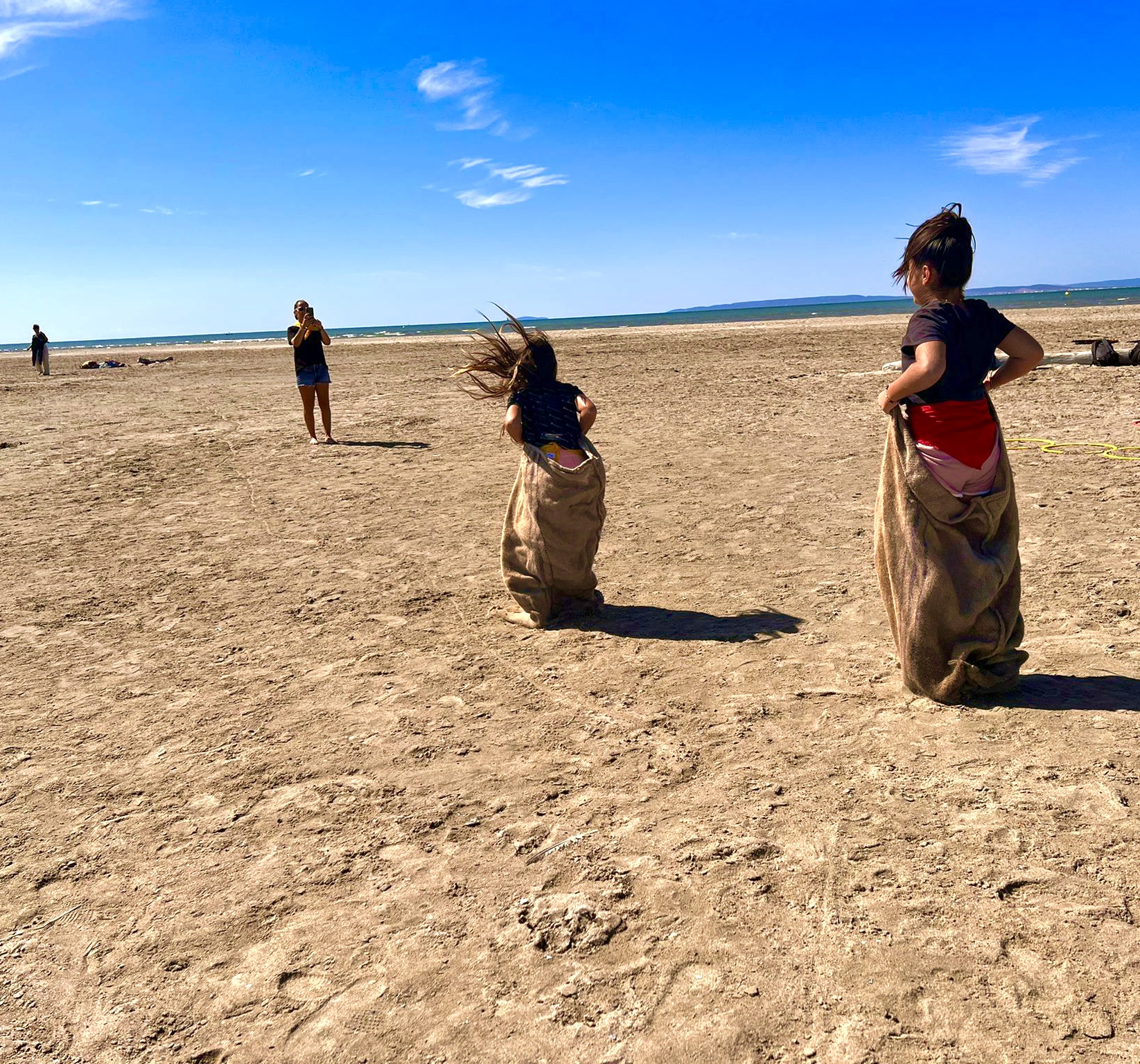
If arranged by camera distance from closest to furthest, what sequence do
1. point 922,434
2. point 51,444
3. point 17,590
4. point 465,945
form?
1. point 465,945
2. point 922,434
3. point 17,590
4. point 51,444

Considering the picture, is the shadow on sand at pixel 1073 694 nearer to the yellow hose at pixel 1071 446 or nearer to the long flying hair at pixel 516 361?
the long flying hair at pixel 516 361

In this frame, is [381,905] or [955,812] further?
[955,812]

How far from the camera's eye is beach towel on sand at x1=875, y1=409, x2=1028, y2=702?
12.2 feet

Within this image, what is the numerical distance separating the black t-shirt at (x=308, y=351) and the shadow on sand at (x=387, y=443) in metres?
1.12

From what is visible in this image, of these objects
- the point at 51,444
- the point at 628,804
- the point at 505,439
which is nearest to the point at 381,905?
the point at 628,804

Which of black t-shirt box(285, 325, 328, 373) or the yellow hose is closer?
the yellow hose

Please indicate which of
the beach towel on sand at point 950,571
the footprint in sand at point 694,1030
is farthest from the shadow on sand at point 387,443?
the footprint in sand at point 694,1030

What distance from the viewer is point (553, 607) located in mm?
5375

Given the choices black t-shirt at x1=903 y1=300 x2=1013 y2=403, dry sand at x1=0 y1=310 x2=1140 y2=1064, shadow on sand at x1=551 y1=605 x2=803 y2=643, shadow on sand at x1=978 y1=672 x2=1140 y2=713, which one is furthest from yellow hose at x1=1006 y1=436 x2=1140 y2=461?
black t-shirt at x1=903 y1=300 x2=1013 y2=403

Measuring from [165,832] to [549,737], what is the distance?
1535mm

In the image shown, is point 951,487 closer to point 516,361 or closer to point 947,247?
point 947,247

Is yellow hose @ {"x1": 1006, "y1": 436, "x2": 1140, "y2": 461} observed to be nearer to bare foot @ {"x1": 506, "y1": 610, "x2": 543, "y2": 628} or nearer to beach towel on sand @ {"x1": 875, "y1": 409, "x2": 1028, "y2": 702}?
beach towel on sand @ {"x1": 875, "y1": 409, "x2": 1028, "y2": 702}

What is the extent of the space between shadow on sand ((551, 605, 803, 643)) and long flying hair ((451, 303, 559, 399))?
1.44 meters

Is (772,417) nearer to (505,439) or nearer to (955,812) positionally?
(505,439)
